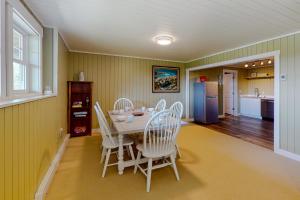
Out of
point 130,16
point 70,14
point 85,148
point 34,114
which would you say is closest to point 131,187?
point 34,114

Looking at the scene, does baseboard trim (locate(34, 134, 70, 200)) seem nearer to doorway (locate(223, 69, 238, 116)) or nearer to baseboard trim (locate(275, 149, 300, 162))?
baseboard trim (locate(275, 149, 300, 162))

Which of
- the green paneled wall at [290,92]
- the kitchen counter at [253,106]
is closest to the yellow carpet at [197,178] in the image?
the green paneled wall at [290,92]

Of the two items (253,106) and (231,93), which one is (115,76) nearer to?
(231,93)

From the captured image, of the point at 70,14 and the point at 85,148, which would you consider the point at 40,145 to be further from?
the point at 70,14

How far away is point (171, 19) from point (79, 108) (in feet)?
10.1

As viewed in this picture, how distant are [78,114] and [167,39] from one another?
2.80 m

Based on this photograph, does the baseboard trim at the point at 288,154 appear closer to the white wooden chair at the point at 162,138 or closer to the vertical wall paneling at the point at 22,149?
the white wooden chair at the point at 162,138

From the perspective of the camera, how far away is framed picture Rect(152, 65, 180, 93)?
525cm

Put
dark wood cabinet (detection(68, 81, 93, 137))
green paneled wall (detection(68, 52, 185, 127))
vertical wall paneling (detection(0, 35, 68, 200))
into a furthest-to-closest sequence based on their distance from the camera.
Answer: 1. green paneled wall (detection(68, 52, 185, 127))
2. dark wood cabinet (detection(68, 81, 93, 137))
3. vertical wall paneling (detection(0, 35, 68, 200))

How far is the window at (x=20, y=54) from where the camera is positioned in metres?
1.45

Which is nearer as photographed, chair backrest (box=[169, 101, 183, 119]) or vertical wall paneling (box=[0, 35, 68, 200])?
vertical wall paneling (box=[0, 35, 68, 200])

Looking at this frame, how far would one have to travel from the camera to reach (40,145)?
1.82m

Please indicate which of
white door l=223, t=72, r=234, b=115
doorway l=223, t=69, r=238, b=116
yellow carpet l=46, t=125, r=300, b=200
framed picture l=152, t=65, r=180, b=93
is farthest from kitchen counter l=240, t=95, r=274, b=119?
yellow carpet l=46, t=125, r=300, b=200

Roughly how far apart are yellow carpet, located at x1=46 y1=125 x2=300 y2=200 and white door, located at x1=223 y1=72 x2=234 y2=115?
13.7ft
